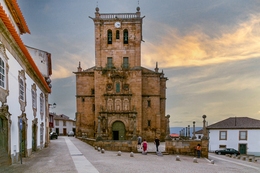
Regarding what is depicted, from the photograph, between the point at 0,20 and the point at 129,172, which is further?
the point at 129,172

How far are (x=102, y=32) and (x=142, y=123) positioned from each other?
48.8ft

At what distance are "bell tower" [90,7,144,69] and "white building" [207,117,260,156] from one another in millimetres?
16689

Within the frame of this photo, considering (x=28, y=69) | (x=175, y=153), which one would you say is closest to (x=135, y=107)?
(x=175, y=153)

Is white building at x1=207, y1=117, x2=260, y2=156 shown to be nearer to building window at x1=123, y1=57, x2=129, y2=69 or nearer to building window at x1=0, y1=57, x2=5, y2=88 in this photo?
building window at x1=123, y1=57, x2=129, y2=69

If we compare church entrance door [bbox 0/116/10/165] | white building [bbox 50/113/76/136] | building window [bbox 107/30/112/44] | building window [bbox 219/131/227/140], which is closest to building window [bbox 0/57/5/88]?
church entrance door [bbox 0/116/10/165]

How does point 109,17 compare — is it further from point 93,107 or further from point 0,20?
point 0,20

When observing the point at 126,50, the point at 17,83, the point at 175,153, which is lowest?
the point at 175,153

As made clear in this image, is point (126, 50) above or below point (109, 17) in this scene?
below

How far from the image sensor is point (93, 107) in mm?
44438

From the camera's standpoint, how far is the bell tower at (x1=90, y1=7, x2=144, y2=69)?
4381 cm

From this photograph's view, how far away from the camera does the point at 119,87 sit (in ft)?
142

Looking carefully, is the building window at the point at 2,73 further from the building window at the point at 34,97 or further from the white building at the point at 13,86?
the building window at the point at 34,97

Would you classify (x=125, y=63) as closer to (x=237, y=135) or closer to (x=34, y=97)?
(x=237, y=135)

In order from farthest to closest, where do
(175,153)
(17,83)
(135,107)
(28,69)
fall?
(135,107) → (175,153) → (28,69) → (17,83)
